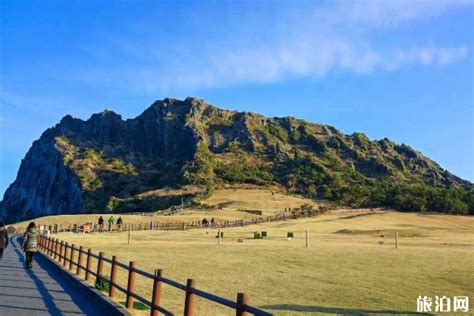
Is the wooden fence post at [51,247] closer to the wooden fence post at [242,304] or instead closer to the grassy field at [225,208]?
the wooden fence post at [242,304]

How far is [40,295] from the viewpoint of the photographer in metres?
12.9

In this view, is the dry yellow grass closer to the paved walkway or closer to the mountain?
the mountain

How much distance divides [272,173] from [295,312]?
510 ft

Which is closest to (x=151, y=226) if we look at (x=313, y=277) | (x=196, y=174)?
(x=313, y=277)

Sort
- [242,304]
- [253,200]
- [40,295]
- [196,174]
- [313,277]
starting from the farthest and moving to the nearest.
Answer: [196,174] < [253,200] < [313,277] < [40,295] < [242,304]

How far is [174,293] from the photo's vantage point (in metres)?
15.7

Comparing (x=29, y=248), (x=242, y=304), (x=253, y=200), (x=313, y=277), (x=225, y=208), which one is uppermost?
(x=253, y=200)

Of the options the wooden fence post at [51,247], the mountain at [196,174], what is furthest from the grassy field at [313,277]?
the mountain at [196,174]

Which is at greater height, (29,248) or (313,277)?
(29,248)

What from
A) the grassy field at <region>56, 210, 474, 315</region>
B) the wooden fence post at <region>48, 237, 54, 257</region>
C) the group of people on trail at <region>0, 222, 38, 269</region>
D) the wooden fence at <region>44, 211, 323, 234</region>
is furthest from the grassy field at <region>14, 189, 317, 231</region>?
the group of people on trail at <region>0, 222, 38, 269</region>

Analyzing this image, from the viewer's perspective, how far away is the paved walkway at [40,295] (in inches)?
427

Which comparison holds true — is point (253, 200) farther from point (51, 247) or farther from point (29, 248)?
point (29, 248)

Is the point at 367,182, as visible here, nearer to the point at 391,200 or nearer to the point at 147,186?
the point at 391,200

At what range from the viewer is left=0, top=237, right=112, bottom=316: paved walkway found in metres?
10.9
